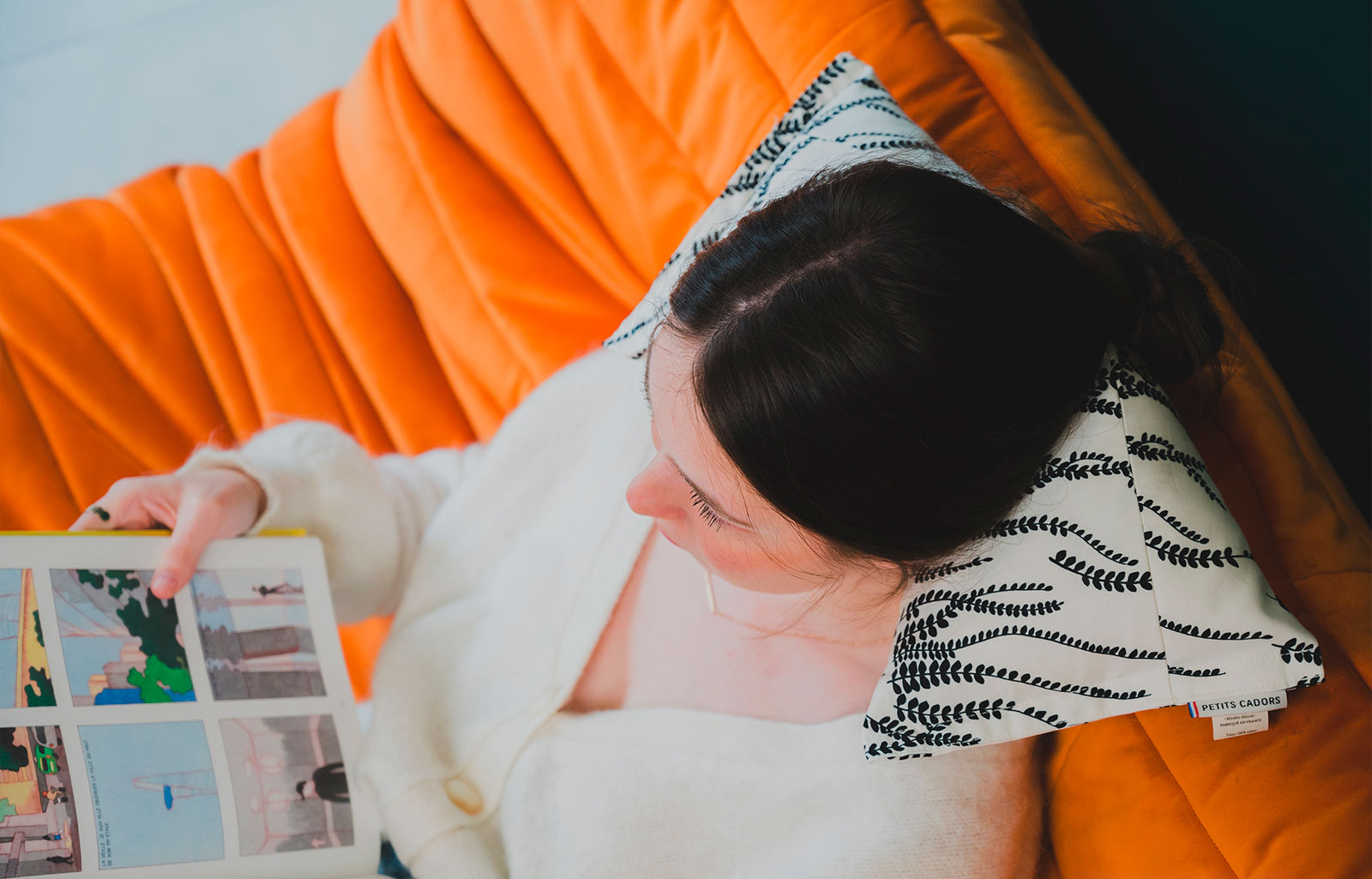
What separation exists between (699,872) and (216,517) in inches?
21.1

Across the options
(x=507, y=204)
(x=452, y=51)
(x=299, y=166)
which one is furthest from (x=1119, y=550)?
(x=299, y=166)

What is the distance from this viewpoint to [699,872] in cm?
80

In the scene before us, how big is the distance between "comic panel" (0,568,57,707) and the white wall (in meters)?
1.38

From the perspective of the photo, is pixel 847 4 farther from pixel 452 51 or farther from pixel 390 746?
pixel 390 746

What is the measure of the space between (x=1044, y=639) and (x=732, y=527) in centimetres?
24

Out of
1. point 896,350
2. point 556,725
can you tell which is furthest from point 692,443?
point 556,725

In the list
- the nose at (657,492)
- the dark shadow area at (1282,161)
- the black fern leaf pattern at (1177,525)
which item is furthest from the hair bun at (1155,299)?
the nose at (657,492)

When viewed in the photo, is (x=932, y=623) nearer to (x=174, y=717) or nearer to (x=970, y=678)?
(x=970, y=678)

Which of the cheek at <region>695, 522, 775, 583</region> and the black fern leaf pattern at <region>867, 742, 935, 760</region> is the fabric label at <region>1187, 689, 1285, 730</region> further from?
the cheek at <region>695, 522, 775, 583</region>

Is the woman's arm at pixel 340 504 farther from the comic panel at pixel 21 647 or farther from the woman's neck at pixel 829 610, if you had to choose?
the woman's neck at pixel 829 610

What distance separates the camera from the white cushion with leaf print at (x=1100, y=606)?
618 millimetres

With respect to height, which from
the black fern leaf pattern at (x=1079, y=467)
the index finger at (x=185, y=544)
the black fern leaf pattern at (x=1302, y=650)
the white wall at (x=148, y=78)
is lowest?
the black fern leaf pattern at (x=1302, y=650)

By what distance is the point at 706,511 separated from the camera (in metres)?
0.69

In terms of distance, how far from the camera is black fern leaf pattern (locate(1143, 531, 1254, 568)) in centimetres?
61
